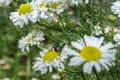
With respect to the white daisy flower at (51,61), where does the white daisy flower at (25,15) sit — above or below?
above

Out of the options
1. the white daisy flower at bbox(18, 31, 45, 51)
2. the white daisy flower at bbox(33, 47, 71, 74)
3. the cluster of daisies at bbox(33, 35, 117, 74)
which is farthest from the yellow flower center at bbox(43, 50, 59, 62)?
the cluster of daisies at bbox(33, 35, 117, 74)

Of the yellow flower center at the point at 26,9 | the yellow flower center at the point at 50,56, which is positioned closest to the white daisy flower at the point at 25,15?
the yellow flower center at the point at 26,9

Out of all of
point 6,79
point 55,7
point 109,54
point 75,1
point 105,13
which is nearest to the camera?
point 109,54

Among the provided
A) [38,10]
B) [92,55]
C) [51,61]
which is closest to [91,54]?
[92,55]

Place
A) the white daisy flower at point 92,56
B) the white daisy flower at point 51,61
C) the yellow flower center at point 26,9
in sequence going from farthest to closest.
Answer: the yellow flower center at point 26,9 → the white daisy flower at point 51,61 → the white daisy flower at point 92,56

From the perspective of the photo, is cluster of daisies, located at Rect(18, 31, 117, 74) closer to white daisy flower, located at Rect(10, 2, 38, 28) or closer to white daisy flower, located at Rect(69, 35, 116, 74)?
white daisy flower, located at Rect(69, 35, 116, 74)

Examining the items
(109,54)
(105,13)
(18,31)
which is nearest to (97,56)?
(109,54)

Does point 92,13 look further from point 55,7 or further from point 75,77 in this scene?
point 75,77

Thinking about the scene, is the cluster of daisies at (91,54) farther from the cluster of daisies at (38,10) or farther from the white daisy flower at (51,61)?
the cluster of daisies at (38,10)
